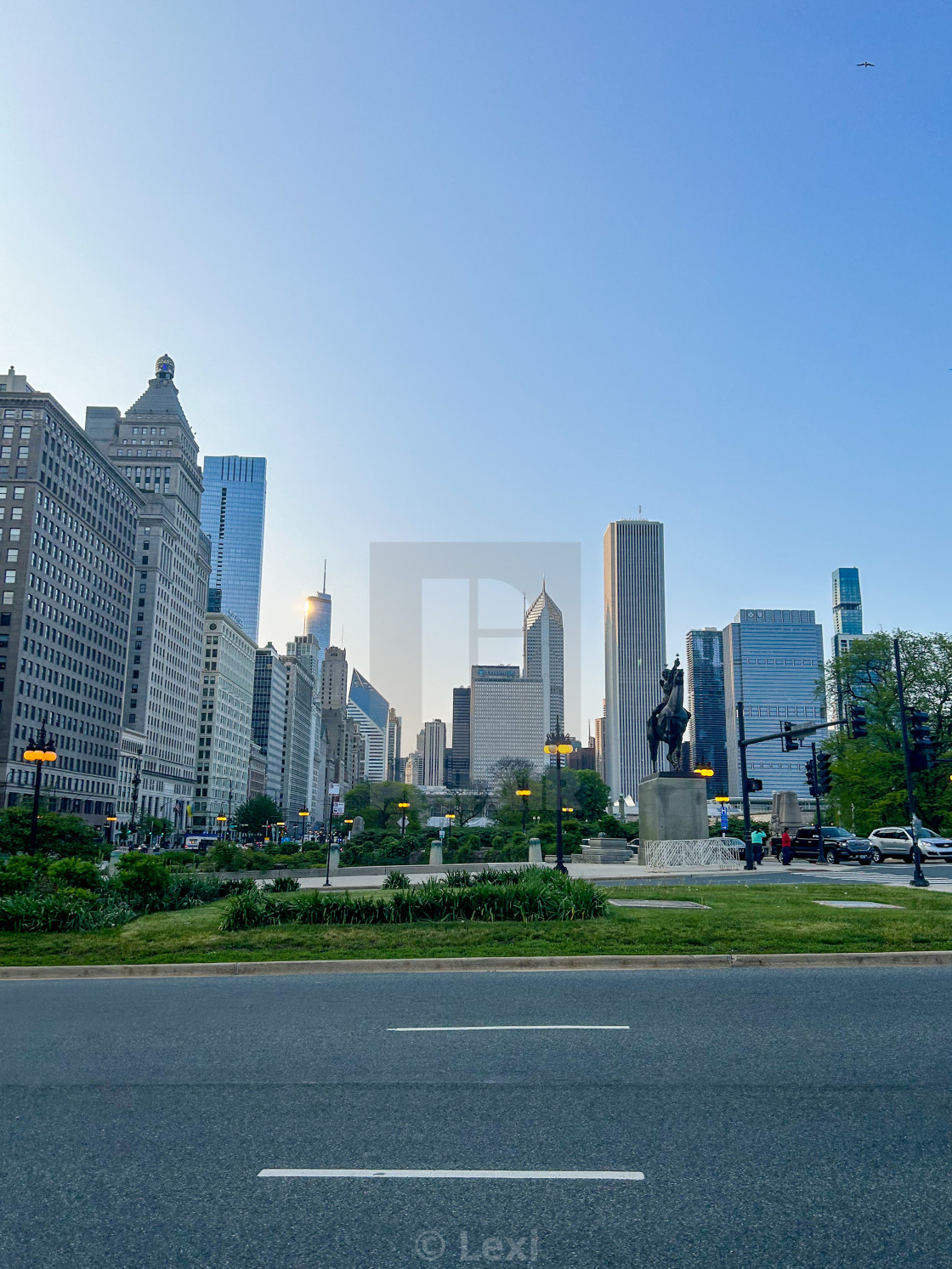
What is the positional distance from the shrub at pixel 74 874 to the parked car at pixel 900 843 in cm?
3609

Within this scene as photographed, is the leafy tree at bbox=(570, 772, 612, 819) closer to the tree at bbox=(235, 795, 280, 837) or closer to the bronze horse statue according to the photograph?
the tree at bbox=(235, 795, 280, 837)

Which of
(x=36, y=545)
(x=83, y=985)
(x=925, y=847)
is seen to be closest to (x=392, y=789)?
(x=36, y=545)

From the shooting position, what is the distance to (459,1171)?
582 centimetres

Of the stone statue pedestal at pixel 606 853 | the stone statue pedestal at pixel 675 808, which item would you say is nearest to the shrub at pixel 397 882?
the stone statue pedestal at pixel 675 808

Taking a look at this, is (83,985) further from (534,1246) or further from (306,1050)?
(534,1246)

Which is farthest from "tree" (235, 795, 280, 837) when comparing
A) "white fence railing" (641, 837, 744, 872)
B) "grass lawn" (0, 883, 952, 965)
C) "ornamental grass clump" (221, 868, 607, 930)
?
"ornamental grass clump" (221, 868, 607, 930)

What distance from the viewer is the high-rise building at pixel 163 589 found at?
16025cm

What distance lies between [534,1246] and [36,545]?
12563 centimetres

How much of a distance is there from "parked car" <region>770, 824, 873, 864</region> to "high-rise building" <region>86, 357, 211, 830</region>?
127 meters

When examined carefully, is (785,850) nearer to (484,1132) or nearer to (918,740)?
(918,740)

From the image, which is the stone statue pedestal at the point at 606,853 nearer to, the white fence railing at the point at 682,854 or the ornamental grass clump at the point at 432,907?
the white fence railing at the point at 682,854

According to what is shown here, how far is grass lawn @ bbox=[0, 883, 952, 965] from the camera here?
14.9 metres

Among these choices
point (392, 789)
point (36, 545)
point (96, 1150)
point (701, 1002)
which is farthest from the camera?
point (392, 789)

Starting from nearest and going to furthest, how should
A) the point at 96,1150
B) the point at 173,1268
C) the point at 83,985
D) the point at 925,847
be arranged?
the point at 173,1268 → the point at 96,1150 → the point at 83,985 → the point at 925,847
